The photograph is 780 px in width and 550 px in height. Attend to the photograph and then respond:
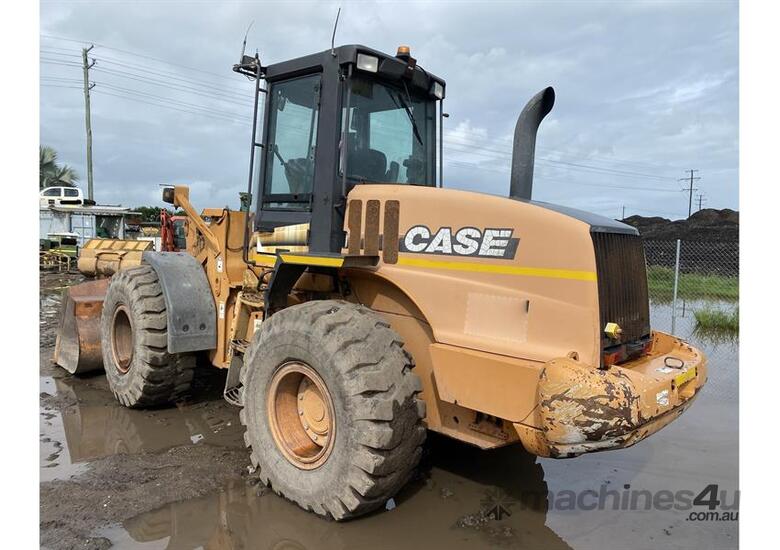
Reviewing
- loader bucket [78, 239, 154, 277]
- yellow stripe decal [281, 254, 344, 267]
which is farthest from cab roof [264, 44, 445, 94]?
loader bucket [78, 239, 154, 277]

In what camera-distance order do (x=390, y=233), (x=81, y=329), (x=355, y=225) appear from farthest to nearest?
(x=81, y=329) → (x=355, y=225) → (x=390, y=233)

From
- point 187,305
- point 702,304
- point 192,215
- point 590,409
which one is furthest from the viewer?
point 702,304

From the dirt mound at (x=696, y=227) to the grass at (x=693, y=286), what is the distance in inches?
340

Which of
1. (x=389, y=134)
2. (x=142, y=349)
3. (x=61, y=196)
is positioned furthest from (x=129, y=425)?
(x=61, y=196)

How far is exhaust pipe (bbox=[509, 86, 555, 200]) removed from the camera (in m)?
3.89

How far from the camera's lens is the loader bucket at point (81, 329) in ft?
22.6

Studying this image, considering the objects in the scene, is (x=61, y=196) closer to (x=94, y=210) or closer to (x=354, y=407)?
(x=94, y=210)

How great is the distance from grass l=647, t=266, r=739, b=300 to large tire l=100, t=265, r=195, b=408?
10.3m

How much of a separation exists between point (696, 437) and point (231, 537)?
423 centimetres

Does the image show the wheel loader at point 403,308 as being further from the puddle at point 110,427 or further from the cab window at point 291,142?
the puddle at point 110,427

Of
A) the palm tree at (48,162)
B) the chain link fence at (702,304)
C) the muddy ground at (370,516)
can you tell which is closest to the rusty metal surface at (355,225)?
the muddy ground at (370,516)

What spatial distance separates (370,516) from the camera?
3.77 meters

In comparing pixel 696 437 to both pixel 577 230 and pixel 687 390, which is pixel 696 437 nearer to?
pixel 687 390

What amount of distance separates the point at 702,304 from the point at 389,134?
33.1 ft
